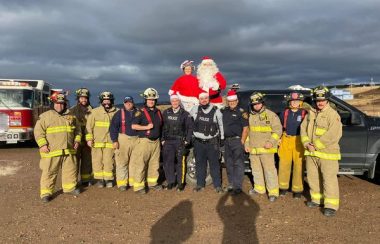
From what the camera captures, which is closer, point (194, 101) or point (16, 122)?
point (194, 101)

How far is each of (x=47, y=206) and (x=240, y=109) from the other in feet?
12.4

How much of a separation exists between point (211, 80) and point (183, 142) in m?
1.54

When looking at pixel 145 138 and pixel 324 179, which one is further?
pixel 145 138

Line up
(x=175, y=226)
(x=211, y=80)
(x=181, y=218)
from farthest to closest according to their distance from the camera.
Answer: (x=211, y=80), (x=181, y=218), (x=175, y=226)

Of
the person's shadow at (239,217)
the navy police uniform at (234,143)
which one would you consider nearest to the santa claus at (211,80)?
the navy police uniform at (234,143)

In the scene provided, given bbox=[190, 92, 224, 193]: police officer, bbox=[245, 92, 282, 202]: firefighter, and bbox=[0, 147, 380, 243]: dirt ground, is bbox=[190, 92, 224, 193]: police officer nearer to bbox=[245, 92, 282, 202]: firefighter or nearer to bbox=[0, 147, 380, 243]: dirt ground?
bbox=[0, 147, 380, 243]: dirt ground

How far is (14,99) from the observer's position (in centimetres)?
1423

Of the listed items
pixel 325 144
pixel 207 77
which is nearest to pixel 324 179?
pixel 325 144

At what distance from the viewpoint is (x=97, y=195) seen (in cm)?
684

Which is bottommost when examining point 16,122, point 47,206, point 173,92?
point 47,206

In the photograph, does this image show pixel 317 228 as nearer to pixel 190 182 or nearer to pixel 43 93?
pixel 190 182

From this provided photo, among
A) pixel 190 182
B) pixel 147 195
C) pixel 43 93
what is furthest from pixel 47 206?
pixel 43 93

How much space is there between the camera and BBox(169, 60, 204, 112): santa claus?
7566 mm

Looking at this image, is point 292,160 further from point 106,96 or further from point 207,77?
point 106,96
